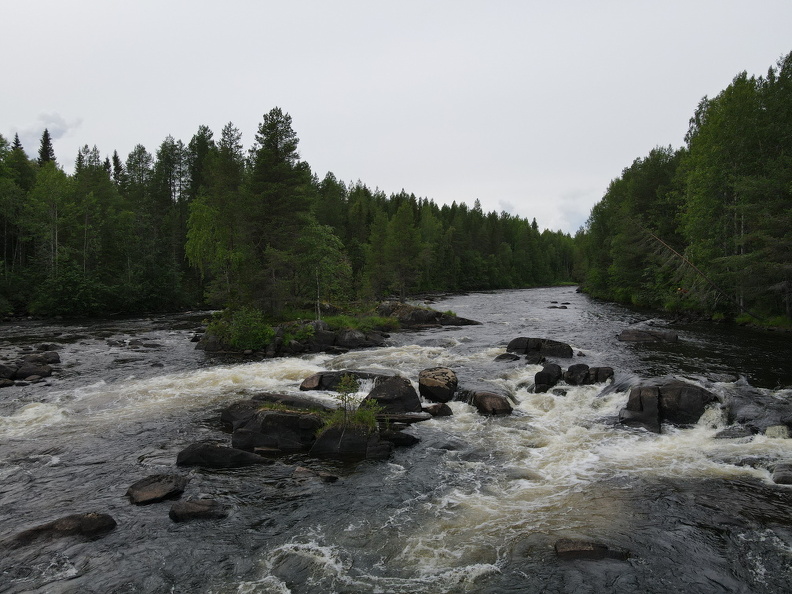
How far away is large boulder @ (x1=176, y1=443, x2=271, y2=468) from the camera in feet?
42.7

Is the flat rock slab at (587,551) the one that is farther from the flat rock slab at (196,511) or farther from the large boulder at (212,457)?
the large boulder at (212,457)

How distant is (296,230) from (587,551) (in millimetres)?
33347

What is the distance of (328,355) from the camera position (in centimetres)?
2850

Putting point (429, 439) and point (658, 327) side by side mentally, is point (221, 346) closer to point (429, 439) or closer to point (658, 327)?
point (429, 439)

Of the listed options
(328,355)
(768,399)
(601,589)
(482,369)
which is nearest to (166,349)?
(328,355)

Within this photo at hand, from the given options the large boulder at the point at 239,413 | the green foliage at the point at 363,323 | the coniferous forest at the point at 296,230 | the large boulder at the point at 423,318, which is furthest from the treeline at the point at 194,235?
the large boulder at the point at 239,413

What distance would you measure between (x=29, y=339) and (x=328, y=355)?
22.1 metres

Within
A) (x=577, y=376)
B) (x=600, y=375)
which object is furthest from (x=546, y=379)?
(x=600, y=375)

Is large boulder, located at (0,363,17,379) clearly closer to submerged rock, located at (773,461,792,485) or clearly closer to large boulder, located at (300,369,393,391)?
large boulder, located at (300,369,393,391)

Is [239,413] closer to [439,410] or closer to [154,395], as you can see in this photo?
[154,395]

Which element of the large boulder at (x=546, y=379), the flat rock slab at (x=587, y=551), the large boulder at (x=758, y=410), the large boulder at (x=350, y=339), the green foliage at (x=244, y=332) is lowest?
the flat rock slab at (x=587, y=551)

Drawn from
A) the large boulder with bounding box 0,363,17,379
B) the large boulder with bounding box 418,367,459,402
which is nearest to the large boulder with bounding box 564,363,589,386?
the large boulder with bounding box 418,367,459,402

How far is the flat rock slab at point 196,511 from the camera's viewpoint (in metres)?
10.2

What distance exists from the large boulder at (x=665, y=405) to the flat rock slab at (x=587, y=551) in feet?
25.2
